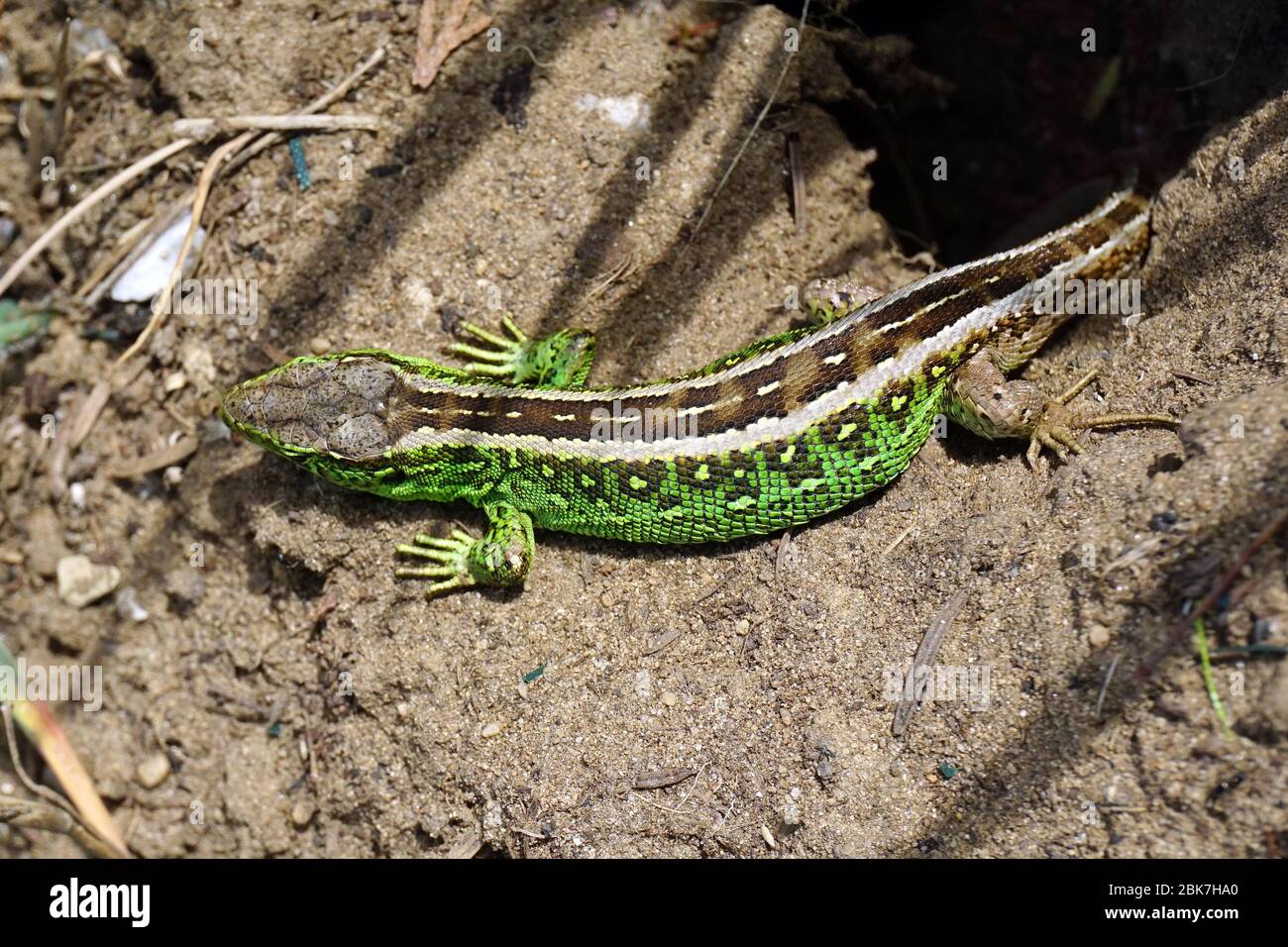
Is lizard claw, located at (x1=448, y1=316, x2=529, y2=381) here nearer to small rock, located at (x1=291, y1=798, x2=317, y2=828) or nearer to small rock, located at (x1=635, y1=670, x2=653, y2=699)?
small rock, located at (x1=635, y1=670, x2=653, y2=699)

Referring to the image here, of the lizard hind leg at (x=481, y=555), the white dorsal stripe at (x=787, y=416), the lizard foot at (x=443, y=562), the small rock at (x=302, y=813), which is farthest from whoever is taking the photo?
the small rock at (x=302, y=813)

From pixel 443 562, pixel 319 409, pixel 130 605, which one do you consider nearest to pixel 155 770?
pixel 130 605

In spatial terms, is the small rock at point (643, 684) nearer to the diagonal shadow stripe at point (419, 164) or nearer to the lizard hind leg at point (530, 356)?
the lizard hind leg at point (530, 356)

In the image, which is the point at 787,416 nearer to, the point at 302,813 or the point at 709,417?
the point at 709,417

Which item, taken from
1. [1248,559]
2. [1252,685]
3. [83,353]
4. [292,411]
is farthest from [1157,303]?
[83,353]

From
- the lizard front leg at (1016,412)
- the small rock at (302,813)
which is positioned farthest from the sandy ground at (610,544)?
the lizard front leg at (1016,412)

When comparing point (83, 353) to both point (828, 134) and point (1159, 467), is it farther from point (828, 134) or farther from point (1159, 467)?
point (1159, 467)
